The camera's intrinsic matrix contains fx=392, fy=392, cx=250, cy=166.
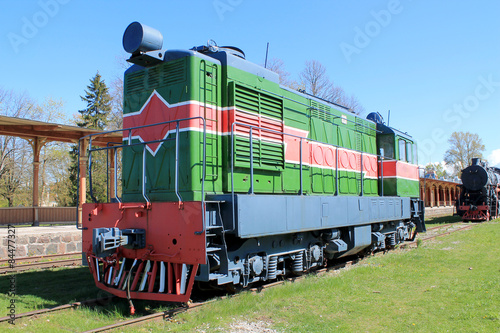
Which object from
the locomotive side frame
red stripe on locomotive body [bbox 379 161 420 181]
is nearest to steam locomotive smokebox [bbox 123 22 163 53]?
the locomotive side frame

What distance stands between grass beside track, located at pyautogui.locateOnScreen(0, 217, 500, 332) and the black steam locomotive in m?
16.7

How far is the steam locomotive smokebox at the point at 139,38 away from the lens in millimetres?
5586

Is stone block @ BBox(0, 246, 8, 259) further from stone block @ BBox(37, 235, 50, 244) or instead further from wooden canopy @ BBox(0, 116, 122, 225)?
wooden canopy @ BBox(0, 116, 122, 225)

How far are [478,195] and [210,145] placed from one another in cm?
2273

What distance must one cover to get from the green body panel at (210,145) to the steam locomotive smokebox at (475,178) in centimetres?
1981

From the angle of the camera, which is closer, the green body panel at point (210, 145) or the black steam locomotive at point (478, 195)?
the green body panel at point (210, 145)

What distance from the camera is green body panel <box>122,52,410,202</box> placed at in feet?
18.5

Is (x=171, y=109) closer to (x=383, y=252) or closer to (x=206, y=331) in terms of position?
(x=206, y=331)

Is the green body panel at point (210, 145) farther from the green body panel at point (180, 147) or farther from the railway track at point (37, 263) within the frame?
the railway track at point (37, 263)

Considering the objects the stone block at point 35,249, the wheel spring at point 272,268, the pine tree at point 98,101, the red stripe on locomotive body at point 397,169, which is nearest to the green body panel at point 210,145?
the wheel spring at point 272,268

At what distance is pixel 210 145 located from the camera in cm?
583

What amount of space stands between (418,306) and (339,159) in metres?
3.95

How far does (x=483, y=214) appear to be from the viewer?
2316 cm

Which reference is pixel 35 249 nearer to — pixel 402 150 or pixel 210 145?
pixel 210 145
